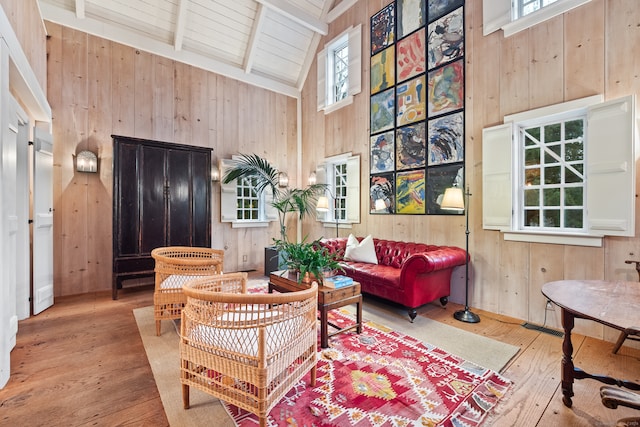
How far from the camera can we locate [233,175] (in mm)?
5258

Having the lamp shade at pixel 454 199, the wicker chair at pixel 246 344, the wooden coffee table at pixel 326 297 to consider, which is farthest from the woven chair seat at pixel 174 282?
the lamp shade at pixel 454 199

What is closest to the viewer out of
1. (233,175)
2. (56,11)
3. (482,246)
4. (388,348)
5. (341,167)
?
(388,348)

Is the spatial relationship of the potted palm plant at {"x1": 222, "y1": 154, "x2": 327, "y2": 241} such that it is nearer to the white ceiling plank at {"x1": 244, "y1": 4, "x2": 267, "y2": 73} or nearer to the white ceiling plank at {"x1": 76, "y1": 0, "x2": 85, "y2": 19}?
the white ceiling plank at {"x1": 244, "y1": 4, "x2": 267, "y2": 73}

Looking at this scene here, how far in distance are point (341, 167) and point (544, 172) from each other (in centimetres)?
332

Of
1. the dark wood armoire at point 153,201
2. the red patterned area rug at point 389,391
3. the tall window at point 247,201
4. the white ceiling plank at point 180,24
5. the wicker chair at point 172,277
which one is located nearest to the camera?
the red patterned area rug at point 389,391

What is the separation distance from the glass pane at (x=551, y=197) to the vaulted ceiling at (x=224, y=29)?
457 centimetres

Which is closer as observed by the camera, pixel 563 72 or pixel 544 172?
pixel 563 72

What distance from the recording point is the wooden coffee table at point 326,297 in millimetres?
→ 2508

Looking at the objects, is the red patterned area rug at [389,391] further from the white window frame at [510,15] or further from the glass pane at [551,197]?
the white window frame at [510,15]

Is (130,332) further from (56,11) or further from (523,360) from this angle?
(56,11)

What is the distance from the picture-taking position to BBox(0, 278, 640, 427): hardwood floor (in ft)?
5.59

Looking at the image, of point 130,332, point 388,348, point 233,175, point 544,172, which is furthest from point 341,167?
point 130,332

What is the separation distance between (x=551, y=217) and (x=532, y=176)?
49 cm

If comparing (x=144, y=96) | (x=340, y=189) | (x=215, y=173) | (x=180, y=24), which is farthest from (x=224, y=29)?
(x=340, y=189)
